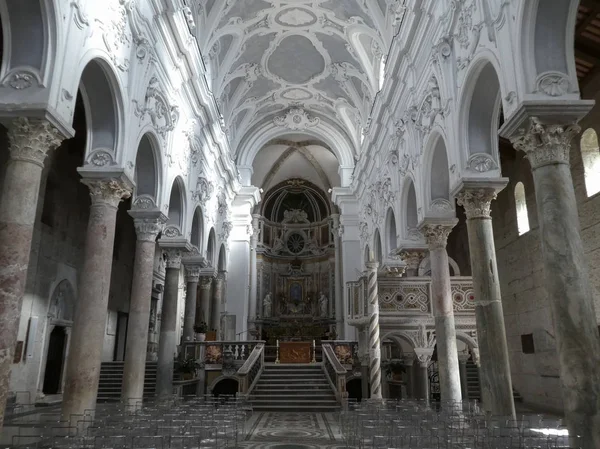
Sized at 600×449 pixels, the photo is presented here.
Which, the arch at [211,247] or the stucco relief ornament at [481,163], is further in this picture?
the arch at [211,247]

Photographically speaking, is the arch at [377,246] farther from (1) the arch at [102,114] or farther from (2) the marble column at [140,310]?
(1) the arch at [102,114]

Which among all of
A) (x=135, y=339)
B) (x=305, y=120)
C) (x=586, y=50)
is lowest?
(x=135, y=339)

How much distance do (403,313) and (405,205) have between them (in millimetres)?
3366

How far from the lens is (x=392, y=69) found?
15258mm

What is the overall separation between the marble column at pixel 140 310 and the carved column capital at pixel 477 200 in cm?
760

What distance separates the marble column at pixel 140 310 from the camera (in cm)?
1206

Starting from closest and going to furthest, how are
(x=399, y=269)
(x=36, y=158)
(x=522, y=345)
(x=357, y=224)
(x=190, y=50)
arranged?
(x=36, y=158)
(x=190, y=50)
(x=522, y=345)
(x=399, y=269)
(x=357, y=224)

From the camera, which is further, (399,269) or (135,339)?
(399,269)

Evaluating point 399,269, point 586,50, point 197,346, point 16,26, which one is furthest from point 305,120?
point 16,26

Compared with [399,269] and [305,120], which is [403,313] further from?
[305,120]

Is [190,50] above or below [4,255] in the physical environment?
above

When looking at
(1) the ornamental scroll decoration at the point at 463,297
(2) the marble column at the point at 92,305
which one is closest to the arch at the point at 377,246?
(1) the ornamental scroll decoration at the point at 463,297

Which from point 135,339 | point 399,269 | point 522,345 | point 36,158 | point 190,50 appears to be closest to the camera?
point 36,158

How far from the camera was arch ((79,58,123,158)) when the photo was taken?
10.3 meters
